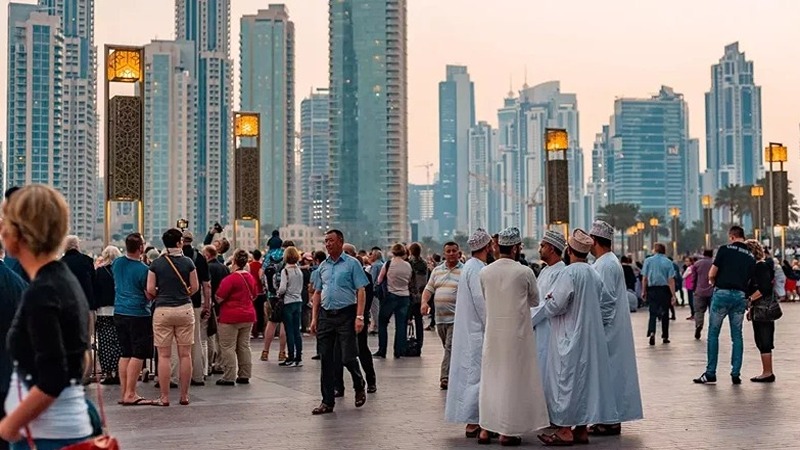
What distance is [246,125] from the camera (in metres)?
29.2

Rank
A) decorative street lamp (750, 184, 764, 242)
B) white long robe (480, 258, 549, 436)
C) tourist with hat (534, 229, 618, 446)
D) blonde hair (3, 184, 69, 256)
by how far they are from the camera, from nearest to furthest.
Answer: blonde hair (3, 184, 69, 256) → white long robe (480, 258, 549, 436) → tourist with hat (534, 229, 618, 446) → decorative street lamp (750, 184, 764, 242)

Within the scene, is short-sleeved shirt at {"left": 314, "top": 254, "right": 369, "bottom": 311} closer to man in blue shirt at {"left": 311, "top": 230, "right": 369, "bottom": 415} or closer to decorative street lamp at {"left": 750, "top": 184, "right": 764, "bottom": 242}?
man in blue shirt at {"left": 311, "top": 230, "right": 369, "bottom": 415}

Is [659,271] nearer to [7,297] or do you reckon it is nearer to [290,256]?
[290,256]

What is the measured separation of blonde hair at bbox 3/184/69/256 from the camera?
14.3 feet

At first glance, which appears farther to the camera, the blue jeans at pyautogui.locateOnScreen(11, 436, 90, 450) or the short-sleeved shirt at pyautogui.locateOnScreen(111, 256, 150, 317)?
the short-sleeved shirt at pyautogui.locateOnScreen(111, 256, 150, 317)

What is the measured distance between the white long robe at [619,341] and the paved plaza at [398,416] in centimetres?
28

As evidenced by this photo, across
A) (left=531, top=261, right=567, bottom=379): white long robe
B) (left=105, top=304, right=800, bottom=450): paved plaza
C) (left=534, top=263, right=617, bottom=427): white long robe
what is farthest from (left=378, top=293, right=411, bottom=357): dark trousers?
(left=534, top=263, right=617, bottom=427): white long robe

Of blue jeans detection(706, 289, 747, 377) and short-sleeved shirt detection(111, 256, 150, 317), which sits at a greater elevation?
short-sleeved shirt detection(111, 256, 150, 317)

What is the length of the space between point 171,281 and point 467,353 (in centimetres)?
392

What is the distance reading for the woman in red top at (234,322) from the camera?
Result: 14922 millimetres

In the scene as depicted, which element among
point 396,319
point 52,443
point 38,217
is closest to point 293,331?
point 396,319

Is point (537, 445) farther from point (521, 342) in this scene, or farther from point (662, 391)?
point (662, 391)

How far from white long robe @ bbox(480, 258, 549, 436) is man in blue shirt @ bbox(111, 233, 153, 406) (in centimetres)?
481

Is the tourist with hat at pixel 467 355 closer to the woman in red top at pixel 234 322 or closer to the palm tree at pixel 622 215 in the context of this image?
the woman in red top at pixel 234 322
